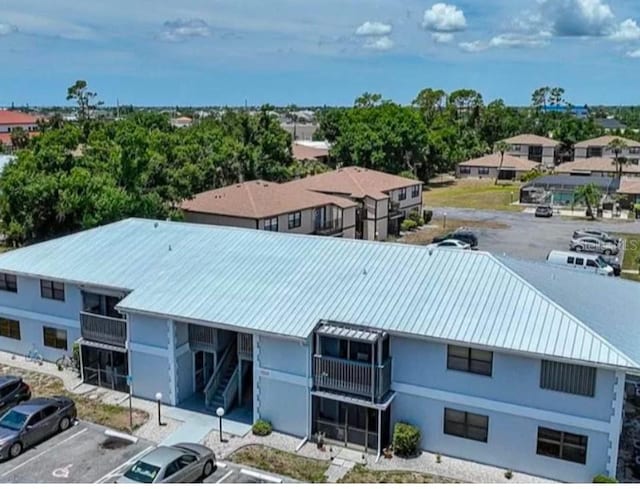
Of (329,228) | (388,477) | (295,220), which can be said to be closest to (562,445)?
(388,477)

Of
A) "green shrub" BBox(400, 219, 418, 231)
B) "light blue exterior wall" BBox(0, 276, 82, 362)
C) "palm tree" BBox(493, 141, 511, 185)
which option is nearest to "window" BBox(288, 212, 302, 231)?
"green shrub" BBox(400, 219, 418, 231)

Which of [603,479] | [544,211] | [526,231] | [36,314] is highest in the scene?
[544,211]

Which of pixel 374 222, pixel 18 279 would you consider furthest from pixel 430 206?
pixel 18 279

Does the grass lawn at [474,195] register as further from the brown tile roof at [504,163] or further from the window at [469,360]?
the window at [469,360]

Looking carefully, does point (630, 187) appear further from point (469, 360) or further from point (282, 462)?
point (282, 462)

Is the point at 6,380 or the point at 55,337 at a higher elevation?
the point at 55,337

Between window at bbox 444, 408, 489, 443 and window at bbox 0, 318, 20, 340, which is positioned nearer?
window at bbox 444, 408, 489, 443

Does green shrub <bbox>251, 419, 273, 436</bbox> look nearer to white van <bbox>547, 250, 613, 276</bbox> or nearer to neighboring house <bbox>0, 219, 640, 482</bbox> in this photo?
neighboring house <bbox>0, 219, 640, 482</bbox>
